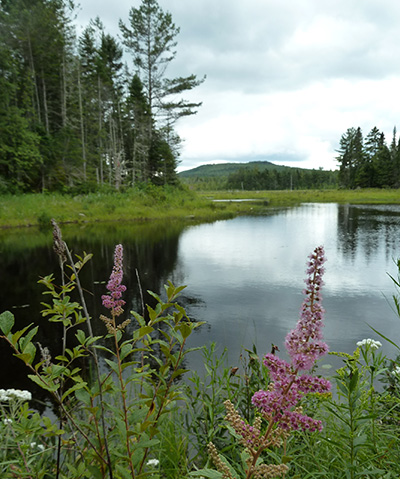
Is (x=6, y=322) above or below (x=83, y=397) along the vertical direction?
above

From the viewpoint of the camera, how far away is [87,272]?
1084 cm

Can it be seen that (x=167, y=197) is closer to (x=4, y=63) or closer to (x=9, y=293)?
(x=4, y=63)

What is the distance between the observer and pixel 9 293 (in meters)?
8.59

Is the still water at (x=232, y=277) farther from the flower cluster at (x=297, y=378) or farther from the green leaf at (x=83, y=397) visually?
the flower cluster at (x=297, y=378)

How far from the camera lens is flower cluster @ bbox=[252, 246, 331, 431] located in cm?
102

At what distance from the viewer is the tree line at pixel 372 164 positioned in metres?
65.6

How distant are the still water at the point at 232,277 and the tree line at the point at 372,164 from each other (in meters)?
54.6

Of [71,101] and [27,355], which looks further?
[71,101]

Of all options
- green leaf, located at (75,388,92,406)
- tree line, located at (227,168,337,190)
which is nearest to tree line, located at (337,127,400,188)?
tree line, located at (227,168,337,190)

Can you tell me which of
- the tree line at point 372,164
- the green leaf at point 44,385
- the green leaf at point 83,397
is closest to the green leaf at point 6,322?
the green leaf at point 44,385

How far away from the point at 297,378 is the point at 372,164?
3094 inches

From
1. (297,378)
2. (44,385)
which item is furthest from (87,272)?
(297,378)

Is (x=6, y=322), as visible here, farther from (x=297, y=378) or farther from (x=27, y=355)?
(x=297, y=378)

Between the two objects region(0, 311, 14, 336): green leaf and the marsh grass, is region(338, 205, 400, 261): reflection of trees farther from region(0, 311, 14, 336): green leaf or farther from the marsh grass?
region(0, 311, 14, 336): green leaf
